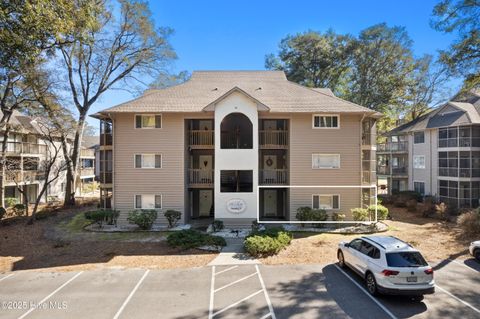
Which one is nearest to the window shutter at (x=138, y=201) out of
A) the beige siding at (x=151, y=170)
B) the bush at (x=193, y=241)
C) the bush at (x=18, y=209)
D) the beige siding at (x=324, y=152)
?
the beige siding at (x=151, y=170)

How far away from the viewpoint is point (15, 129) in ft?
92.6

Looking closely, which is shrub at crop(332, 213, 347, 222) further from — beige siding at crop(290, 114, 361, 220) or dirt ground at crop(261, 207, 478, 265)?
dirt ground at crop(261, 207, 478, 265)

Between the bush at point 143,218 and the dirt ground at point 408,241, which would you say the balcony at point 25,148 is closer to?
the bush at point 143,218

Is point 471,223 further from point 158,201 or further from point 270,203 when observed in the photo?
point 158,201

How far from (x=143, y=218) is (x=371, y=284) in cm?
1459

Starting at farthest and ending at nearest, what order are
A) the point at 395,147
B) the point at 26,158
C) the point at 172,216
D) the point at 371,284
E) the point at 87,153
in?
the point at 87,153 → the point at 395,147 → the point at 26,158 → the point at 172,216 → the point at 371,284

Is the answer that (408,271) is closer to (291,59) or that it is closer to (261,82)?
(261,82)

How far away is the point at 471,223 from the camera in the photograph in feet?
59.0

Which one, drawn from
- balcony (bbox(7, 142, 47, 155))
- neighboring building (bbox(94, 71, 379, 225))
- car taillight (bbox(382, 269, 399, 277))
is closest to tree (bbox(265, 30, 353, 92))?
neighboring building (bbox(94, 71, 379, 225))

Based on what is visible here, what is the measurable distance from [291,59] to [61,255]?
3848 cm

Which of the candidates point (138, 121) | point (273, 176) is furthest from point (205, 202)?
point (138, 121)

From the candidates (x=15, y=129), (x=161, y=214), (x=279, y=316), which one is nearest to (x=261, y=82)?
(x=161, y=214)

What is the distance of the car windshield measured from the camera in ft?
32.1

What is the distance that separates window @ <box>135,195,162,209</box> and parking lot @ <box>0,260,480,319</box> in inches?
330
